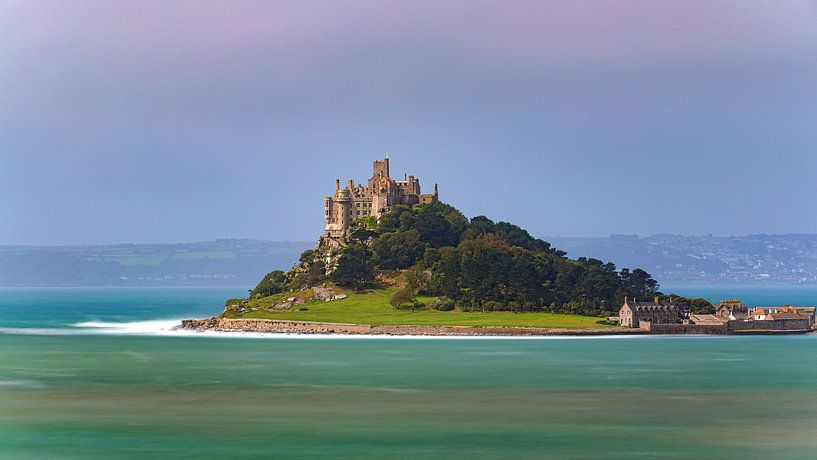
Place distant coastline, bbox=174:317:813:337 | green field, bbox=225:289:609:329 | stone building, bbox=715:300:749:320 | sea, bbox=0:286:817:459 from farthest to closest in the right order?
stone building, bbox=715:300:749:320 → green field, bbox=225:289:609:329 → distant coastline, bbox=174:317:813:337 → sea, bbox=0:286:817:459

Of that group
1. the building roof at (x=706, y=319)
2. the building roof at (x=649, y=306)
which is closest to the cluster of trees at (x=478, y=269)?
the building roof at (x=649, y=306)

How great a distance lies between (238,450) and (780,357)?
A: 51.4 metres

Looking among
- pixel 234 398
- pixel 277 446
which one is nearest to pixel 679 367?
pixel 234 398

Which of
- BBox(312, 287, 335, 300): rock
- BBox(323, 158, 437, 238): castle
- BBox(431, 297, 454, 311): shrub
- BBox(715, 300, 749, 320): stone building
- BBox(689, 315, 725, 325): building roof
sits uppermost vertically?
BBox(323, 158, 437, 238): castle

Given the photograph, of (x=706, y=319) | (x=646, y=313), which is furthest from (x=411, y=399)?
(x=706, y=319)

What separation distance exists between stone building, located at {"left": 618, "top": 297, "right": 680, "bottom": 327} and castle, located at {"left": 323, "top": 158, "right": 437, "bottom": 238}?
38.3m

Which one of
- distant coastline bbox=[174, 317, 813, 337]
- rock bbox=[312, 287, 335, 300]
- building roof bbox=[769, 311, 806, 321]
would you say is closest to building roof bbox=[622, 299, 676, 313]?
distant coastline bbox=[174, 317, 813, 337]

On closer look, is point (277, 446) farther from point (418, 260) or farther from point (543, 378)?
point (418, 260)

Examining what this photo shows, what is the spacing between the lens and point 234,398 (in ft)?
222

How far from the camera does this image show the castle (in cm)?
15138

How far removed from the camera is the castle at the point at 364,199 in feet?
497

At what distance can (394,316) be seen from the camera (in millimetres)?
121688

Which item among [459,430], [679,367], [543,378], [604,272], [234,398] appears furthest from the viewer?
[604,272]

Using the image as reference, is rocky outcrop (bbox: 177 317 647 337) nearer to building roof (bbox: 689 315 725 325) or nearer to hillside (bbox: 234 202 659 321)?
hillside (bbox: 234 202 659 321)
